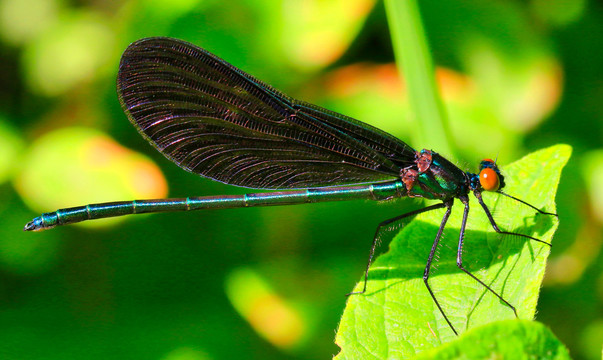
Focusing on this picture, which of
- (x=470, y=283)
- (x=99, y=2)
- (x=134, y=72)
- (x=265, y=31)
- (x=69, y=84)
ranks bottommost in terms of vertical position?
(x=470, y=283)

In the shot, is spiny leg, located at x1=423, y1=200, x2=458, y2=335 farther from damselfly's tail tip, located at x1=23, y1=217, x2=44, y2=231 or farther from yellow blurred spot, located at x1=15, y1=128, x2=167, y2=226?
damselfly's tail tip, located at x1=23, y1=217, x2=44, y2=231

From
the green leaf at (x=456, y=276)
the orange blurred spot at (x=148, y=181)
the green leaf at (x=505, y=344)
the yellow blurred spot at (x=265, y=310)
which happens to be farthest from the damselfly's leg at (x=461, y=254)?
the orange blurred spot at (x=148, y=181)

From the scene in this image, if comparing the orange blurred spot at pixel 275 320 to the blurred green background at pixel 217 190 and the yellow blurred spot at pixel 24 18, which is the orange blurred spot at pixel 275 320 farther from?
the yellow blurred spot at pixel 24 18

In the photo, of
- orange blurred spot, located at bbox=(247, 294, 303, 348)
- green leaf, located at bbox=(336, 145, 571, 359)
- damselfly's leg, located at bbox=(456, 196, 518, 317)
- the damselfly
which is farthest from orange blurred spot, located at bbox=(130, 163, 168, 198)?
damselfly's leg, located at bbox=(456, 196, 518, 317)

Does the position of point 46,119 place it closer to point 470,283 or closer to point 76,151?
point 76,151

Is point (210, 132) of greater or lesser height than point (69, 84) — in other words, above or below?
below

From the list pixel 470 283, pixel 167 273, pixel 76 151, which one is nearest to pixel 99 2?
Result: pixel 76 151
